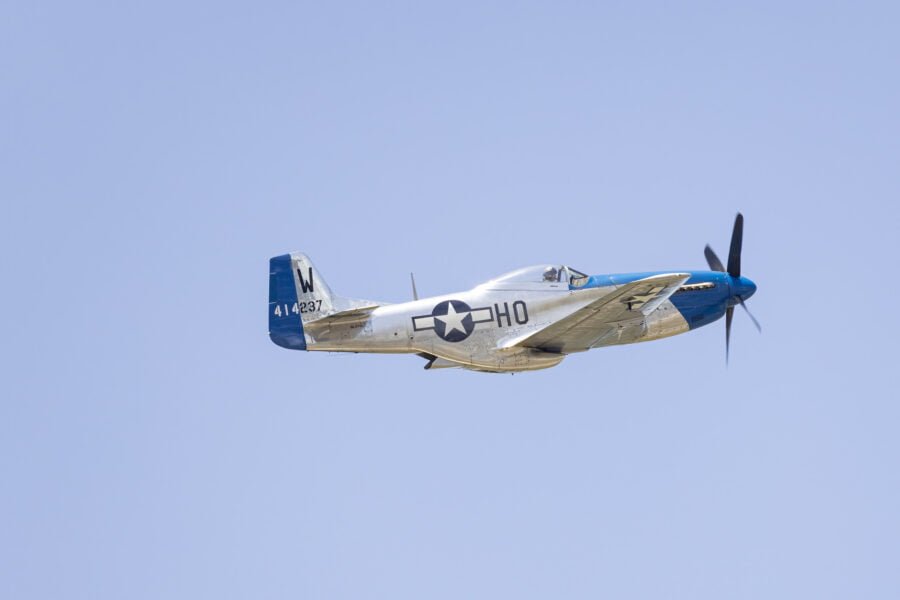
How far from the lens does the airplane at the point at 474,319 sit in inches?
1144

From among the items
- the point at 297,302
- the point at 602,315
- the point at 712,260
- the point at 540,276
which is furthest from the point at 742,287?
the point at 297,302

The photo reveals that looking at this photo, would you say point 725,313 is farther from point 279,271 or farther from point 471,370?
point 279,271

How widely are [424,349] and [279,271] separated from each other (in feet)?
11.8

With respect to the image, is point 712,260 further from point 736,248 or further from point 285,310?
point 285,310

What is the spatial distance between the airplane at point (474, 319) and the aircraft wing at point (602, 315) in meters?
0.03

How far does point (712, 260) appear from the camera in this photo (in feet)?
112

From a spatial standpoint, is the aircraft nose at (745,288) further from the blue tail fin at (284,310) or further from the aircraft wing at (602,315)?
the blue tail fin at (284,310)

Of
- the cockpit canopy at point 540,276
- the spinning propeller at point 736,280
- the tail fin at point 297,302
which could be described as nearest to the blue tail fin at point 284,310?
the tail fin at point 297,302

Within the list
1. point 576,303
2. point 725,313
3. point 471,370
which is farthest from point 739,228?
point 471,370

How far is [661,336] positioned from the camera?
3091cm

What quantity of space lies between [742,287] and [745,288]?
0.09m

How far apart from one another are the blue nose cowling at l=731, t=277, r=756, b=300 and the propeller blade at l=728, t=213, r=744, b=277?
0.20 metres

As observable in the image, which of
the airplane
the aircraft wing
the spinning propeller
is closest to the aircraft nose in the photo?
the spinning propeller

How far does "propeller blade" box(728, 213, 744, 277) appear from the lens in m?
31.9
